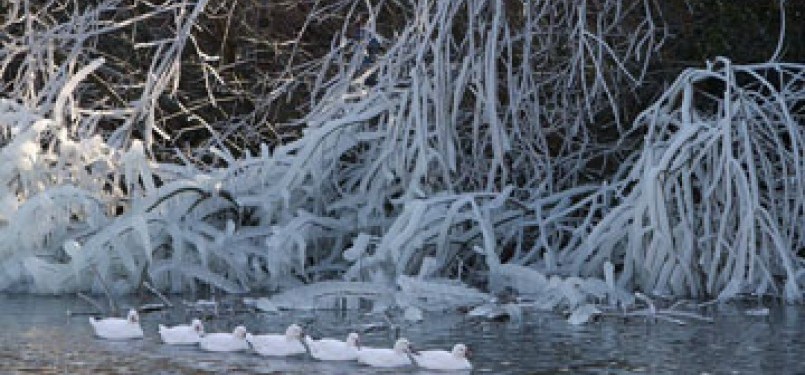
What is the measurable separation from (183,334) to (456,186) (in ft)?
13.4

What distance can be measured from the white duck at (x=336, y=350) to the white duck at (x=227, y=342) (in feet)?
1.31

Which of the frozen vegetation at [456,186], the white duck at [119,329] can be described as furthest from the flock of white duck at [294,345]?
the frozen vegetation at [456,186]

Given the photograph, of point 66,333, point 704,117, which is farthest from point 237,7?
point 66,333

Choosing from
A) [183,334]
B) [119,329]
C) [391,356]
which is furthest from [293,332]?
[119,329]

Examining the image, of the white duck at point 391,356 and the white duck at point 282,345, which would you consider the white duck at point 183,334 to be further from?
the white duck at point 391,356

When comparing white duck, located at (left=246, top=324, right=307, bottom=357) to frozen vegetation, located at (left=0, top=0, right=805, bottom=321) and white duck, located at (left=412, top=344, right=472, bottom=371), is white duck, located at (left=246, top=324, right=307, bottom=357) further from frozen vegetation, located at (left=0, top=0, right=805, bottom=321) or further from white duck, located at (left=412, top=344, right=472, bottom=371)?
frozen vegetation, located at (left=0, top=0, right=805, bottom=321)

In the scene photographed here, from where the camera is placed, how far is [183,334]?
8930 mm

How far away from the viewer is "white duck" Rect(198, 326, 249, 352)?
28.7 ft

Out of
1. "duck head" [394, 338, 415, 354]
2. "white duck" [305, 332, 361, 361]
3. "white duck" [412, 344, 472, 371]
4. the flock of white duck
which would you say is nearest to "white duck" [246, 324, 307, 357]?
the flock of white duck

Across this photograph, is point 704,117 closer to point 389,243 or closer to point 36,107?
point 389,243

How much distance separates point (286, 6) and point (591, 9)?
3.28 meters

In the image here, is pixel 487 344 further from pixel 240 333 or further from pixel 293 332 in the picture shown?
pixel 240 333

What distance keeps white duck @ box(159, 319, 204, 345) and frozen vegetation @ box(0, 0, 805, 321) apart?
66.1 inches

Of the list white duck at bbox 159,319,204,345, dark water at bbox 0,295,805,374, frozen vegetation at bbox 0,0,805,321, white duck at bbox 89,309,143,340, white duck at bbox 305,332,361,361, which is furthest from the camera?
frozen vegetation at bbox 0,0,805,321
